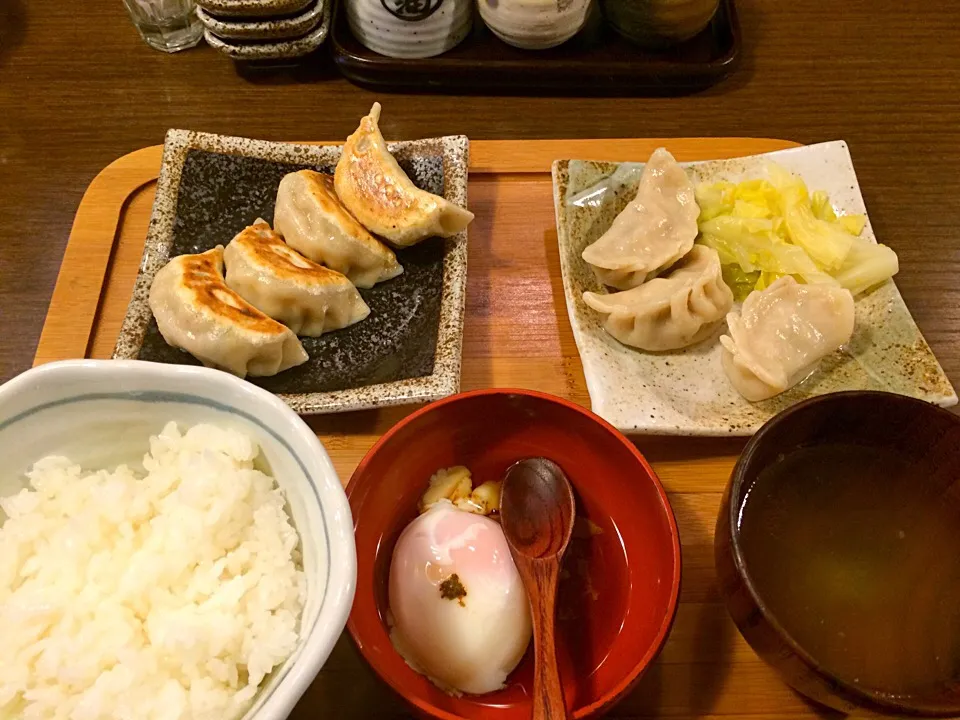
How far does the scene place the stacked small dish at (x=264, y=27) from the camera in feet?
6.63

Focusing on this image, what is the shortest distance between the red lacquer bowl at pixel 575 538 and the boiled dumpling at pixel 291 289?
514 millimetres

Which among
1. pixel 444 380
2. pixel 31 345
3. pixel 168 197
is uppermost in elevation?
pixel 168 197

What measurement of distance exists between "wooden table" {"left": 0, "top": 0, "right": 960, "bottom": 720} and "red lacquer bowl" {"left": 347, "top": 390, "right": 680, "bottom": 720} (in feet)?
3.23

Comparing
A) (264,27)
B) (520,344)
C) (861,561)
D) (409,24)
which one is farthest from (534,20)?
(861,561)

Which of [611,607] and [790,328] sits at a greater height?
[790,328]

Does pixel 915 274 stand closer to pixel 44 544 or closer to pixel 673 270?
pixel 673 270

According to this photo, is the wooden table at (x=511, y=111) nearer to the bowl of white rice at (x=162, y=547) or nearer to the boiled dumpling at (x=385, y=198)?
the boiled dumpling at (x=385, y=198)

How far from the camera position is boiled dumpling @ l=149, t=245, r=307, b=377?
1.48 m

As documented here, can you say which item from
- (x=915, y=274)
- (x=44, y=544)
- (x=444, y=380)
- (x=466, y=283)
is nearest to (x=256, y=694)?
(x=44, y=544)

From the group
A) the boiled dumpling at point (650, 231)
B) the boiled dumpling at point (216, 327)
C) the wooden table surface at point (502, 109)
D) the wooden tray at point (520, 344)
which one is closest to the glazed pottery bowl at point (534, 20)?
the wooden table surface at point (502, 109)

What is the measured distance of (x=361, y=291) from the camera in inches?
68.4

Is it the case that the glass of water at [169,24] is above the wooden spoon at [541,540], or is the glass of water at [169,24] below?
above

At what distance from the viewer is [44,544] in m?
0.92

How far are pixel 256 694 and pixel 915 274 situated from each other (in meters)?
1.81
